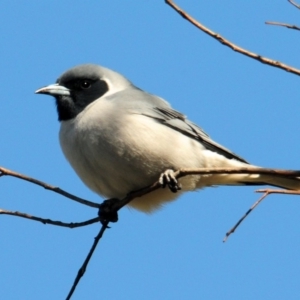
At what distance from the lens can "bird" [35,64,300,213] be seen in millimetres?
5820

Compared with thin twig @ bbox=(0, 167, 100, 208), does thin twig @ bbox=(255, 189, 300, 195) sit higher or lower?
higher

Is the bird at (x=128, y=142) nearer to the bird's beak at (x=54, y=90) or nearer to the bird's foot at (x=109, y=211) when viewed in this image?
the bird's beak at (x=54, y=90)

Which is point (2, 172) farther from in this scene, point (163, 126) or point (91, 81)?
point (91, 81)

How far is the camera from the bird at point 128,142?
19.1 ft

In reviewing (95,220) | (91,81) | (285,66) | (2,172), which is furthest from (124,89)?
(285,66)

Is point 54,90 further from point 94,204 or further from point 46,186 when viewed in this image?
point 46,186

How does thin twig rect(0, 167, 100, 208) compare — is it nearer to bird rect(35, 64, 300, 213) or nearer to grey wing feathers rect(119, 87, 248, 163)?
bird rect(35, 64, 300, 213)

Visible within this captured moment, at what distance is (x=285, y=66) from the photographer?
11.3 feet

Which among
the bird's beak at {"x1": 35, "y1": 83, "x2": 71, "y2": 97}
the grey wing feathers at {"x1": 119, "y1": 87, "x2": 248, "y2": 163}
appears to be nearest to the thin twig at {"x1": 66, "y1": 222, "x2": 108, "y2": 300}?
the grey wing feathers at {"x1": 119, "y1": 87, "x2": 248, "y2": 163}

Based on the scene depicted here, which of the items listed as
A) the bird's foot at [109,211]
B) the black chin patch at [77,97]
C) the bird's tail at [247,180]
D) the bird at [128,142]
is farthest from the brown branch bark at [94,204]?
the black chin patch at [77,97]

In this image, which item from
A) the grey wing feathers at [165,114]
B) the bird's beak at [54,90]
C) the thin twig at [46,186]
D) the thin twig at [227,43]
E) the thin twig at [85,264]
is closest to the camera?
→ the thin twig at [227,43]

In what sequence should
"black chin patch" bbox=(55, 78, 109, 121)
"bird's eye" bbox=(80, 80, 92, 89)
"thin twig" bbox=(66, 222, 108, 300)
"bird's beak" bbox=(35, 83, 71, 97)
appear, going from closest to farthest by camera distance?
"thin twig" bbox=(66, 222, 108, 300) → "black chin patch" bbox=(55, 78, 109, 121) → "bird's beak" bbox=(35, 83, 71, 97) → "bird's eye" bbox=(80, 80, 92, 89)

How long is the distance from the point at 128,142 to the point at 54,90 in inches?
52.4

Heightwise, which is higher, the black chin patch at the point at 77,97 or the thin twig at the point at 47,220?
the black chin patch at the point at 77,97
